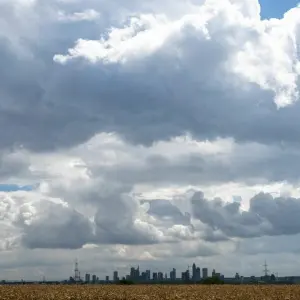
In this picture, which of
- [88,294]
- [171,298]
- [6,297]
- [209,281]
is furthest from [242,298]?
[209,281]

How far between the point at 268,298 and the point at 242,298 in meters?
2.81

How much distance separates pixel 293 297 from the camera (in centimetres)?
5500

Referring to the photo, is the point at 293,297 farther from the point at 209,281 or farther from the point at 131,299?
the point at 209,281

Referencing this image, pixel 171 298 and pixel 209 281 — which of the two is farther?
pixel 209 281

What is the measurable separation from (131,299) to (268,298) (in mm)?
11392

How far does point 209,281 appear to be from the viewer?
136 metres

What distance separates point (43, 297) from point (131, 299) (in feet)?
24.6

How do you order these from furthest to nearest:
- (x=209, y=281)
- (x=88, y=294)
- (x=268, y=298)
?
1. (x=209, y=281)
2. (x=88, y=294)
3. (x=268, y=298)

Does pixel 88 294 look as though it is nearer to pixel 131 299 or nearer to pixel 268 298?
pixel 131 299

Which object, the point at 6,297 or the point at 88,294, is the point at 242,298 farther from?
the point at 6,297

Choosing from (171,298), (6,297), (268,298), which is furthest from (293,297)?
(6,297)

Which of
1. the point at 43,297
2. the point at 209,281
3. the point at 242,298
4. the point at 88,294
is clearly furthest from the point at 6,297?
the point at 209,281

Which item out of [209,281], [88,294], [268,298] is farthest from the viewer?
[209,281]

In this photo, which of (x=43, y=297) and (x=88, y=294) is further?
(x=88, y=294)
